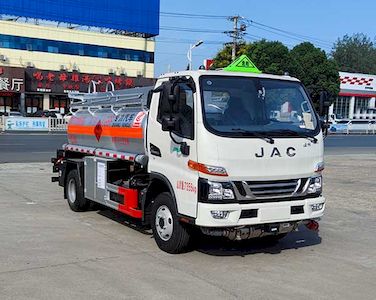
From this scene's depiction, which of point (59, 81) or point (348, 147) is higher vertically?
point (59, 81)

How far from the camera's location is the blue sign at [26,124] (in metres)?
A: 38.0

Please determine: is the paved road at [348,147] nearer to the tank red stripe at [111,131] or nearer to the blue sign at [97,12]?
the tank red stripe at [111,131]

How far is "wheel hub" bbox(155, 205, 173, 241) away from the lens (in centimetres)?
688

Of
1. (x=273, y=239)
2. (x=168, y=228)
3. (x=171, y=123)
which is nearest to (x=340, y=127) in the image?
(x=273, y=239)

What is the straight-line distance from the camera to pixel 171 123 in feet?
21.4

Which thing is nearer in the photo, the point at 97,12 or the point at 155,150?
the point at 155,150

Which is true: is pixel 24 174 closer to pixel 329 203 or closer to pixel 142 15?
pixel 329 203

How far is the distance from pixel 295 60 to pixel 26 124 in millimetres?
30018

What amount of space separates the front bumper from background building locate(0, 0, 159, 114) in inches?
2014

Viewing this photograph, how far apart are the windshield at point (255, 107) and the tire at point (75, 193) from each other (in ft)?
13.4

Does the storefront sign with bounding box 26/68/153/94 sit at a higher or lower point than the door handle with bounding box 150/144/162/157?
higher

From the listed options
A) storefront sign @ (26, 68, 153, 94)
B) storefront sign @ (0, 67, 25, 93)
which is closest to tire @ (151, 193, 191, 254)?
storefront sign @ (26, 68, 153, 94)

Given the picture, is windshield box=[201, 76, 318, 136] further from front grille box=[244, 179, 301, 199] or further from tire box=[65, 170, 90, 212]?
tire box=[65, 170, 90, 212]

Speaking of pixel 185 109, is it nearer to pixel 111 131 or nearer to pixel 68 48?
pixel 111 131
